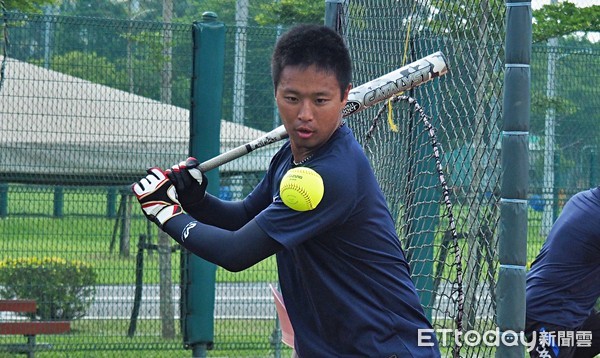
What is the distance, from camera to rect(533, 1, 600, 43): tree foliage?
915 cm

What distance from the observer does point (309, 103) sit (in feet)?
11.3

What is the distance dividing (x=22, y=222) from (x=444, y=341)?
368 cm

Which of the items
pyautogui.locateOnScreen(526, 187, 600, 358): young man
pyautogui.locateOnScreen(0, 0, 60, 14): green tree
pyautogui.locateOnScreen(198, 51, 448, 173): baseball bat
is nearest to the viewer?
pyautogui.locateOnScreen(198, 51, 448, 173): baseball bat

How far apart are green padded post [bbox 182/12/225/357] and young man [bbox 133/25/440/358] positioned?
13.1 ft

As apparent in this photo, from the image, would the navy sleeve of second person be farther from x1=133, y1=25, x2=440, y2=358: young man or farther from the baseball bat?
the baseball bat

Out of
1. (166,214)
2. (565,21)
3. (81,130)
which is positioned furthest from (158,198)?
(565,21)

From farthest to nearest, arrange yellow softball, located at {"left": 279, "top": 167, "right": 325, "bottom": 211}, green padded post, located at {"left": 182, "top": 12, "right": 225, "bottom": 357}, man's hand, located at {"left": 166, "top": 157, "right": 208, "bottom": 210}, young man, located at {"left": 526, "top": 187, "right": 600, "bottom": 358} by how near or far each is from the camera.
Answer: green padded post, located at {"left": 182, "top": 12, "right": 225, "bottom": 357}, young man, located at {"left": 526, "top": 187, "right": 600, "bottom": 358}, man's hand, located at {"left": 166, "top": 157, "right": 208, "bottom": 210}, yellow softball, located at {"left": 279, "top": 167, "right": 325, "bottom": 211}

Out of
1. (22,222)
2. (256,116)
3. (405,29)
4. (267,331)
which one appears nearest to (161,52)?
(256,116)

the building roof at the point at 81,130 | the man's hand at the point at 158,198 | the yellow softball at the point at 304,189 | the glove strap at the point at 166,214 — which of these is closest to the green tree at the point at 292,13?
the building roof at the point at 81,130

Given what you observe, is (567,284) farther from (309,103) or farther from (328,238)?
(309,103)

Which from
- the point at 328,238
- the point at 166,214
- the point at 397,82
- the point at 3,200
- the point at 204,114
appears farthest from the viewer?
the point at 3,200

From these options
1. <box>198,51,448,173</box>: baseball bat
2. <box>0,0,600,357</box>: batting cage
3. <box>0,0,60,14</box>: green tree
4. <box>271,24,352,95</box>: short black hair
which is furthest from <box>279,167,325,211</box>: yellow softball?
<box>0,0,60,14</box>: green tree

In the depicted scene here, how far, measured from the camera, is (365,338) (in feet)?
11.6

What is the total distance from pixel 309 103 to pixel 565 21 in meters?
6.26
